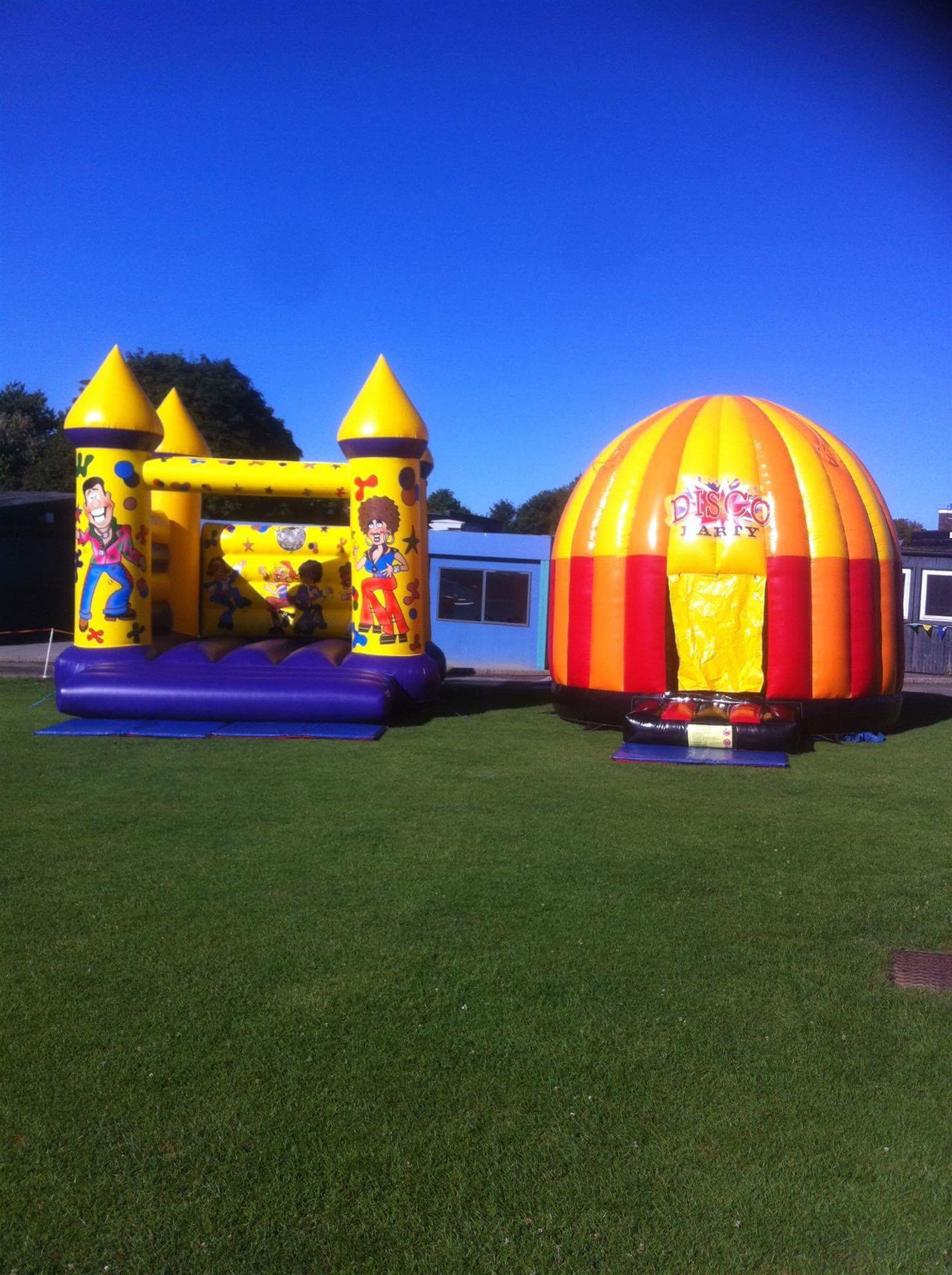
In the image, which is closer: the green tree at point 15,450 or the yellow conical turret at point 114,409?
the yellow conical turret at point 114,409

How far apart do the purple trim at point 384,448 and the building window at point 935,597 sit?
39.6 feet

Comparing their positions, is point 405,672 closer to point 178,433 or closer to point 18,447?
point 178,433

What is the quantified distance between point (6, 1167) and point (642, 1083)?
6.32 feet

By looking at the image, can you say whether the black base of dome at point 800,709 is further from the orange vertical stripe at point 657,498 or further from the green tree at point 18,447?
the green tree at point 18,447

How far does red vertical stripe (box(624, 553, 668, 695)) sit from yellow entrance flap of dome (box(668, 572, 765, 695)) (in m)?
0.16

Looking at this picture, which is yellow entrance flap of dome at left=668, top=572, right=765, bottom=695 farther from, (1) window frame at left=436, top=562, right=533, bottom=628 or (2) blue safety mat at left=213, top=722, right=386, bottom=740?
(1) window frame at left=436, top=562, right=533, bottom=628

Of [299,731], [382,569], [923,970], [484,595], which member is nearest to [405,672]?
[382,569]

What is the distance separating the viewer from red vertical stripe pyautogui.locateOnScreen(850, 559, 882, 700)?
10.4 m

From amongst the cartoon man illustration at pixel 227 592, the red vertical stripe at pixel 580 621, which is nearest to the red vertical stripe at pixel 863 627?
the red vertical stripe at pixel 580 621

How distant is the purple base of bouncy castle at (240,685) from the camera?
10820 millimetres

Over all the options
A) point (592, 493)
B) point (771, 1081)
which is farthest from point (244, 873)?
point (592, 493)

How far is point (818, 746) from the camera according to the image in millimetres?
10391

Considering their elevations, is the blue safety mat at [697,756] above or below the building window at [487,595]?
below

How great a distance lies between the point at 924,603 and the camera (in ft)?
65.0
